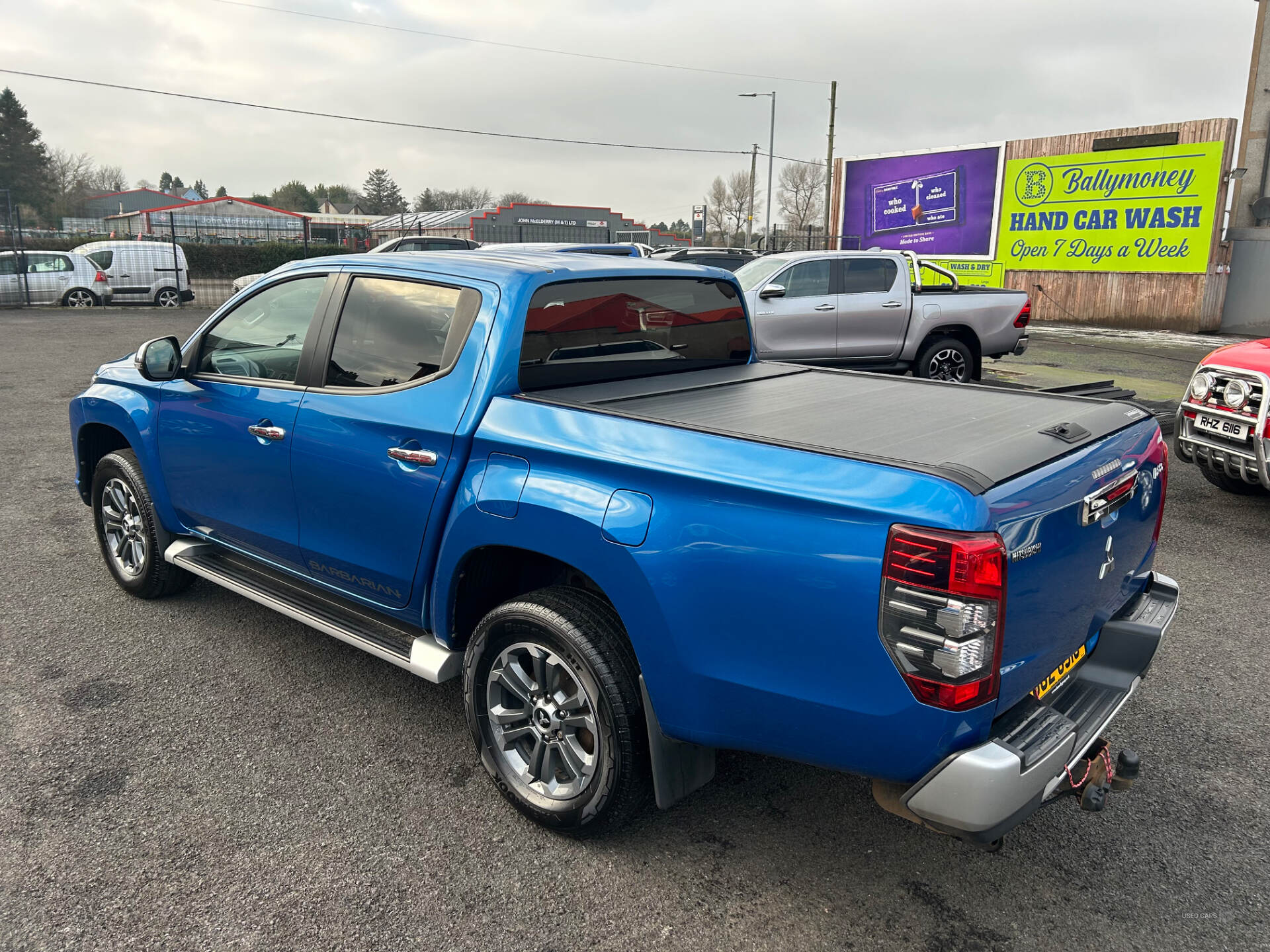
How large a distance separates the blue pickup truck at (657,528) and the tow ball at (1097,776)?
0.04 ft

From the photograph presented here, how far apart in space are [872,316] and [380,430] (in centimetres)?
902

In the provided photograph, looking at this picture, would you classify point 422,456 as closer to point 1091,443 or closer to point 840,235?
point 1091,443

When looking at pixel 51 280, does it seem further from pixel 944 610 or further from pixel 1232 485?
pixel 944 610

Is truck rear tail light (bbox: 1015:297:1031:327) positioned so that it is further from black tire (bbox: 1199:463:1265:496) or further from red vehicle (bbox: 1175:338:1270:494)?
red vehicle (bbox: 1175:338:1270:494)

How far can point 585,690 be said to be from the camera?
2.78 meters

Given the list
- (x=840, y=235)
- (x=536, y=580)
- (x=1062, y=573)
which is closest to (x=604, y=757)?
(x=536, y=580)

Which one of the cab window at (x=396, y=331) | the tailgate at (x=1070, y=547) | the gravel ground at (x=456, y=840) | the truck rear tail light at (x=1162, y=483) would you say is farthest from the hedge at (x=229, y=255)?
the tailgate at (x=1070, y=547)

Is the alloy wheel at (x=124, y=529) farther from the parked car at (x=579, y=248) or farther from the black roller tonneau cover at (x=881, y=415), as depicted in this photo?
the parked car at (x=579, y=248)

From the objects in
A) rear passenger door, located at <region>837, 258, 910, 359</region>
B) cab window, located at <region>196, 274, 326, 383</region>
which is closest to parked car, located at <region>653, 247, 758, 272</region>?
rear passenger door, located at <region>837, 258, 910, 359</region>

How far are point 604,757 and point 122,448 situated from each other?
353cm

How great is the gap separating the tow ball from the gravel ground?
0.35 m


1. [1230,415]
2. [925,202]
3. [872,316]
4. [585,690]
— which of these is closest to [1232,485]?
[1230,415]

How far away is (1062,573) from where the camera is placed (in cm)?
242

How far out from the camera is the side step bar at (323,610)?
10.6 feet
